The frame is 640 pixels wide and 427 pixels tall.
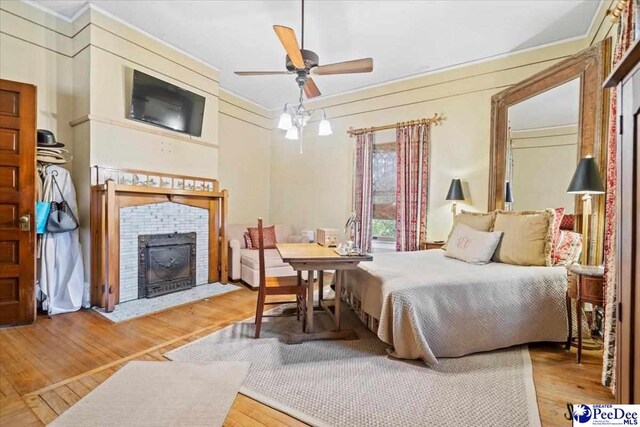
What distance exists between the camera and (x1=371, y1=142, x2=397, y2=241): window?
481 cm

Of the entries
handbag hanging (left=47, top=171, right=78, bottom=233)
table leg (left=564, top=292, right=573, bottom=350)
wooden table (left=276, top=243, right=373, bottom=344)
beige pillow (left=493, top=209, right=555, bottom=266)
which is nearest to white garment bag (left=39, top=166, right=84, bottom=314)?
handbag hanging (left=47, top=171, right=78, bottom=233)

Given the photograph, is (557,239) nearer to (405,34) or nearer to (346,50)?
(405,34)

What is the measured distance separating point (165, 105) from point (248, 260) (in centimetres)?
228

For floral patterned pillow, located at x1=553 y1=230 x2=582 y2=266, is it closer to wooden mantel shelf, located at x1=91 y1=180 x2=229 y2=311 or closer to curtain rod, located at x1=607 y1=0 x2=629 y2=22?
curtain rod, located at x1=607 y1=0 x2=629 y2=22

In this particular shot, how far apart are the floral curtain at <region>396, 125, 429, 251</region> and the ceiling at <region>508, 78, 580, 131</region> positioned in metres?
1.16

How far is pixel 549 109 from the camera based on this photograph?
3170 millimetres

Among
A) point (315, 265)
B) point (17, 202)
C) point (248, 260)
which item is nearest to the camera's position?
point (315, 265)

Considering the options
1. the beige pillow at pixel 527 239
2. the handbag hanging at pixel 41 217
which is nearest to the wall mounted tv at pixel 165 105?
the handbag hanging at pixel 41 217

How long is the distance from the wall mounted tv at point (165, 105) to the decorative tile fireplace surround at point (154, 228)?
1036 millimetres

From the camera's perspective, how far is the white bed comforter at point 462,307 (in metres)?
2.16

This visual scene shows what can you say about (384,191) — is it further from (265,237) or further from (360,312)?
(360,312)

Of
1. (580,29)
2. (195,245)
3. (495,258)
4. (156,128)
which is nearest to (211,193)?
(195,245)

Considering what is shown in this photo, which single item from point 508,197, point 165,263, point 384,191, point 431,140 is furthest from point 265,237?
point 508,197

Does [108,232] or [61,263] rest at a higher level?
[108,232]
